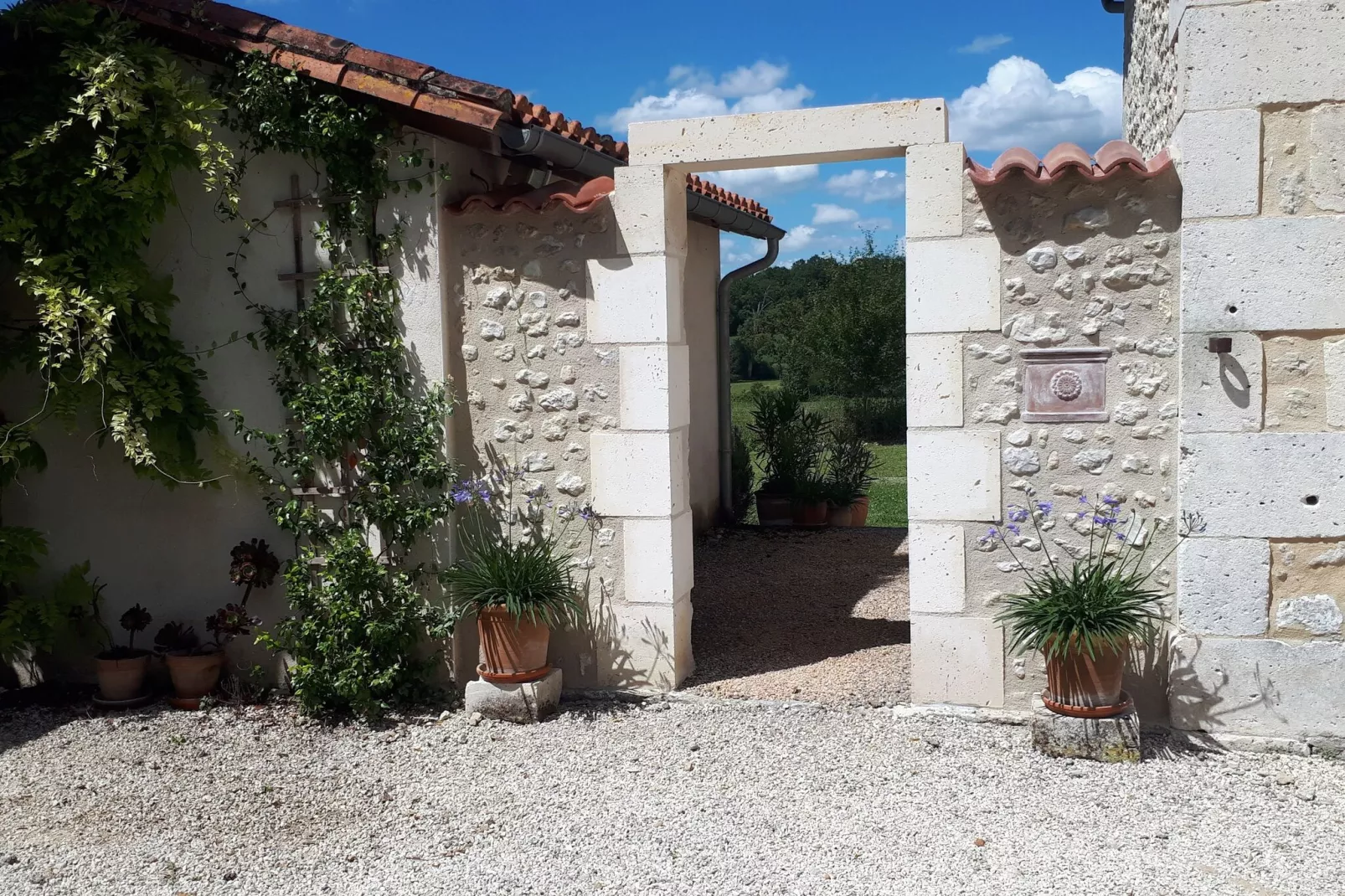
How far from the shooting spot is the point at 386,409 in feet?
17.4

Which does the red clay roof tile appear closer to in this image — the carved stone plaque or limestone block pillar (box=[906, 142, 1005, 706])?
limestone block pillar (box=[906, 142, 1005, 706])

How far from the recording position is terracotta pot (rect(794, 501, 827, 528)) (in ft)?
33.1

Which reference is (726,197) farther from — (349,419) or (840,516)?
(349,419)

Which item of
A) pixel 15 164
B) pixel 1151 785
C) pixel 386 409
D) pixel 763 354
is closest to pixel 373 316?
pixel 386 409

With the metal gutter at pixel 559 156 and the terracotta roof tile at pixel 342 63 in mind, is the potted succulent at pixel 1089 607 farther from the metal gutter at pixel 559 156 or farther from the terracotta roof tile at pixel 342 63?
the terracotta roof tile at pixel 342 63

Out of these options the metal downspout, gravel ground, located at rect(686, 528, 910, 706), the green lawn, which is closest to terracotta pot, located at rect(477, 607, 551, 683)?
gravel ground, located at rect(686, 528, 910, 706)

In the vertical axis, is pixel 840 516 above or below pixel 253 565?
below

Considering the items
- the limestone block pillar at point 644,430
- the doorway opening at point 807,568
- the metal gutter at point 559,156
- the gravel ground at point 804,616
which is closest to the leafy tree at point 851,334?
the doorway opening at point 807,568

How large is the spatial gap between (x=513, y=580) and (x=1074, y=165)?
9.87 feet

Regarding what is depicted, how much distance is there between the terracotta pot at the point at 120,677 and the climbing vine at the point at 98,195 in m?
0.99

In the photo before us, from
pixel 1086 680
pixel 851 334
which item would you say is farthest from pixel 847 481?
pixel 851 334

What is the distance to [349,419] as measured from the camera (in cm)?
517

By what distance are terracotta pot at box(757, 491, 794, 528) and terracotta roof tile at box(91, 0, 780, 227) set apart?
5339 millimetres

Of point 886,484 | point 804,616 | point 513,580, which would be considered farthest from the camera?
point 886,484
